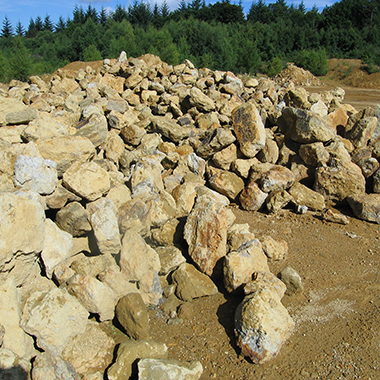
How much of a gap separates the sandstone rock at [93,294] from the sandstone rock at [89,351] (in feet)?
0.67

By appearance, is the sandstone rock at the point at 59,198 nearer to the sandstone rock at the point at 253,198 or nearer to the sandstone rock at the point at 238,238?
the sandstone rock at the point at 238,238

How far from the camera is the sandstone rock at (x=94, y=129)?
6.38m

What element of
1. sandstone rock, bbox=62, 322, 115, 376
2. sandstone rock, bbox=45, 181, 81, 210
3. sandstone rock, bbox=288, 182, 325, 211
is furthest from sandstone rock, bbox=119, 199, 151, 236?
sandstone rock, bbox=288, 182, 325, 211

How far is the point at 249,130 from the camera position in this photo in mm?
6688

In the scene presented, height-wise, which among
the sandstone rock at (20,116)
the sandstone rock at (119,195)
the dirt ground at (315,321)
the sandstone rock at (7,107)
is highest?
the sandstone rock at (7,107)

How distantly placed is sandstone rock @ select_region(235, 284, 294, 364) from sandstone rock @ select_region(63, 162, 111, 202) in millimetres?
2480

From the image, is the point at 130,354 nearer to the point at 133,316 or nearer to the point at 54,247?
the point at 133,316

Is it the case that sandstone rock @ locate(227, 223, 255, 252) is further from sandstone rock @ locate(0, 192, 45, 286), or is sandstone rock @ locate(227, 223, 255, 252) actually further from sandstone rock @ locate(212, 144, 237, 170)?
sandstone rock @ locate(0, 192, 45, 286)

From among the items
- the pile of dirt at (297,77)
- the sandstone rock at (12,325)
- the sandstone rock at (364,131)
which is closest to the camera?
the sandstone rock at (12,325)

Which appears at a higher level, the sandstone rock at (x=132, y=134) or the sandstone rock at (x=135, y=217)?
the sandstone rock at (x=132, y=134)

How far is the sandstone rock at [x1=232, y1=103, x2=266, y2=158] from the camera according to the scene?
6.66 metres

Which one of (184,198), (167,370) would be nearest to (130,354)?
(167,370)

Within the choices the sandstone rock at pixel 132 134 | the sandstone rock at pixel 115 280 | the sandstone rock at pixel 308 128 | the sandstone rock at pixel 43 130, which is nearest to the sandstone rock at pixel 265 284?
the sandstone rock at pixel 115 280

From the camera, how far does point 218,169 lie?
705 cm
